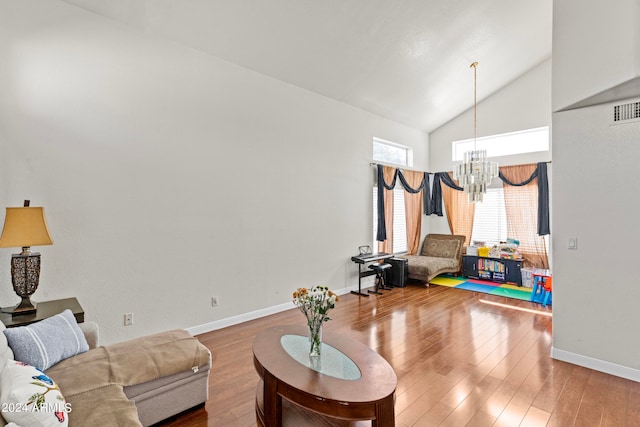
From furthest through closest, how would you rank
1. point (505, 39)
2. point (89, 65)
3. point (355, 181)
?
1. point (355, 181)
2. point (505, 39)
3. point (89, 65)

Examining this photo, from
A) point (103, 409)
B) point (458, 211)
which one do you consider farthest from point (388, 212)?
point (103, 409)

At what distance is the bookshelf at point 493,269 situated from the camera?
6.32m

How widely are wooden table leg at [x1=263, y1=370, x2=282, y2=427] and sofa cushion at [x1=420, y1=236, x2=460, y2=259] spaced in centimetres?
605

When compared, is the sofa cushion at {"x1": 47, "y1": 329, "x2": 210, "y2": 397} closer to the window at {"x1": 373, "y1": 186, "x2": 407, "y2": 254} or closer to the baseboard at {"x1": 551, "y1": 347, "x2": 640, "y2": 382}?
the baseboard at {"x1": 551, "y1": 347, "x2": 640, "y2": 382}

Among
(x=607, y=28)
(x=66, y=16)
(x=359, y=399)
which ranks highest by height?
(x=66, y=16)

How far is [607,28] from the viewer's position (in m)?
2.80

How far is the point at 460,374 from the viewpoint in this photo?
2900mm

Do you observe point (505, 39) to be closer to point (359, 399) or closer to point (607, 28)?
point (607, 28)

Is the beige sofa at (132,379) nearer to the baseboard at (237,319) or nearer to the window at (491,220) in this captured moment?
the baseboard at (237,319)

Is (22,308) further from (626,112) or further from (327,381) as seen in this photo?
(626,112)

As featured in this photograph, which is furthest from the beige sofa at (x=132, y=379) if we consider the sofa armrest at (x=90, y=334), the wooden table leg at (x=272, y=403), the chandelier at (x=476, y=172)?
the chandelier at (x=476, y=172)

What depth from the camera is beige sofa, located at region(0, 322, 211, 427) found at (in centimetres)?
168

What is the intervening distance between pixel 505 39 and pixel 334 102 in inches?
116

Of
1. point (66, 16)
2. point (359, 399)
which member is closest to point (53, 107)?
point (66, 16)
